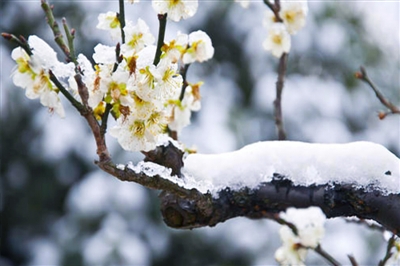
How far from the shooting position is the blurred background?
417 centimetres

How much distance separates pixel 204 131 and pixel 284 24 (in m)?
3.09

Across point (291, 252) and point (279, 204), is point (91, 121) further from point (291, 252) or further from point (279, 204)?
point (291, 252)

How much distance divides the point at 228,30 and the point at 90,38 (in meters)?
1.07

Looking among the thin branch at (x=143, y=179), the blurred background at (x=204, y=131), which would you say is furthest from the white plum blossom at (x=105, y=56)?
the blurred background at (x=204, y=131)

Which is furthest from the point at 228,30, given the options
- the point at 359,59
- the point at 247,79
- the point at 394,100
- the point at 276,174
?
the point at 276,174

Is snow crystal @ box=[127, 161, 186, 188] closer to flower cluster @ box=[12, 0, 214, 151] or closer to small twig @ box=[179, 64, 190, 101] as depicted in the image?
flower cluster @ box=[12, 0, 214, 151]

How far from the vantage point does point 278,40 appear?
1.41 meters

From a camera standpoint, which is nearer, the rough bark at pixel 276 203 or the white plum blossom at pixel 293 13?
the rough bark at pixel 276 203

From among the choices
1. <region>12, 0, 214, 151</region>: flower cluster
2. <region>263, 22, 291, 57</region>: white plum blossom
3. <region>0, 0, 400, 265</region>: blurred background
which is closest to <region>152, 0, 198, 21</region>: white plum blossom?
<region>12, 0, 214, 151</region>: flower cluster

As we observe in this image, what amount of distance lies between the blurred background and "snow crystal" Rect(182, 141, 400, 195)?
2.77 m

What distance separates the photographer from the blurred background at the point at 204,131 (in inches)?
164

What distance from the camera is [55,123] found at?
15.0 feet

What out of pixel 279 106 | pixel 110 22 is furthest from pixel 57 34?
pixel 279 106

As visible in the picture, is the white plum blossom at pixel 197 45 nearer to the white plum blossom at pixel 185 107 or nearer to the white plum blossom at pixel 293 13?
the white plum blossom at pixel 185 107
